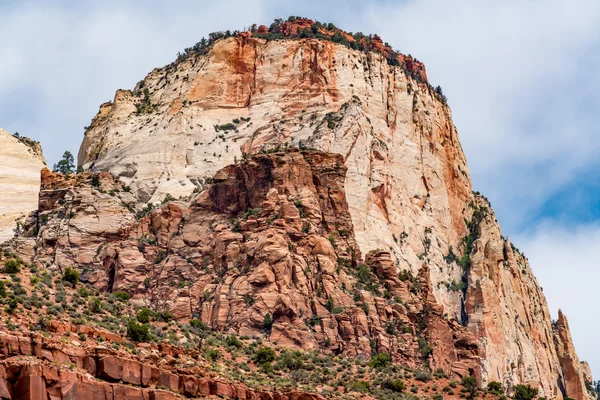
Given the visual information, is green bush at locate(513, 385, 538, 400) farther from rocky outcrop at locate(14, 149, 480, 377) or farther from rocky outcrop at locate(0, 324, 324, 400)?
rocky outcrop at locate(0, 324, 324, 400)

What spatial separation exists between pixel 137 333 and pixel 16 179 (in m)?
79.2

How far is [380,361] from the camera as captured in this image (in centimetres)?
10400

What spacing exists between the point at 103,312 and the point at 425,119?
74.8 metres

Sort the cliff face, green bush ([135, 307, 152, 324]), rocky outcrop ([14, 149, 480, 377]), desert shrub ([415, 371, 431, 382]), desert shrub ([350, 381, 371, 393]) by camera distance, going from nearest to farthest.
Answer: desert shrub ([350, 381, 371, 393]), green bush ([135, 307, 152, 324]), desert shrub ([415, 371, 431, 382]), rocky outcrop ([14, 149, 480, 377]), the cliff face

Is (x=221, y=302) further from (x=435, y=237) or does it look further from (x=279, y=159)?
(x=435, y=237)

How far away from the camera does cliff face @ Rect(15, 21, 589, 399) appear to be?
4370 inches

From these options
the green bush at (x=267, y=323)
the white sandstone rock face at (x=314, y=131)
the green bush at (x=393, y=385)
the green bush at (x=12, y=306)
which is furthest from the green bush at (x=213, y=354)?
the white sandstone rock face at (x=314, y=131)

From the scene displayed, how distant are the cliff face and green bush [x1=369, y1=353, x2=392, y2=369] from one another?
2361mm

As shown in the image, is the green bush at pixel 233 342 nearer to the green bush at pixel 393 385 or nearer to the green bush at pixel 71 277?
the green bush at pixel 393 385

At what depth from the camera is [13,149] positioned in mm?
177750

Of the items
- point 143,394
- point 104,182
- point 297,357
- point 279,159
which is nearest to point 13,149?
point 104,182

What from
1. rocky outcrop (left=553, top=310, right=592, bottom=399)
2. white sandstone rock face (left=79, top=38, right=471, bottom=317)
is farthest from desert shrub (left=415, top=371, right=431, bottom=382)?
rocky outcrop (left=553, top=310, right=592, bottom=399)

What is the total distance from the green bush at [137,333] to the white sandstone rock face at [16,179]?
47.6 meters

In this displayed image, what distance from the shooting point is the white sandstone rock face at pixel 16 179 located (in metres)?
147
